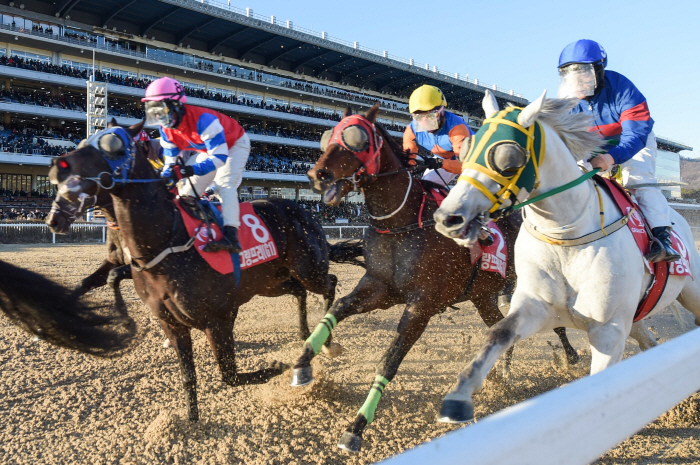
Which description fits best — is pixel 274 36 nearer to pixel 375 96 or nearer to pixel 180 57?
pixel 180 57

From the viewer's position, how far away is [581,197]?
2258 mm

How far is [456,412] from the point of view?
1.72 meters

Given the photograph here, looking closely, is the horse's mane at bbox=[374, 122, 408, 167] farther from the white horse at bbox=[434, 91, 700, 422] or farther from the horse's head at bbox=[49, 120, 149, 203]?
the horse's head at bbox=[49, 120, 149, 203]

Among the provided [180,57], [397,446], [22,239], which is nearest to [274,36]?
[180,57]

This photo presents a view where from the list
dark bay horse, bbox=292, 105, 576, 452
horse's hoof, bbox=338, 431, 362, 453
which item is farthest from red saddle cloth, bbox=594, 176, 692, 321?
horse's hoof, bbox=338, 431, 362, 453

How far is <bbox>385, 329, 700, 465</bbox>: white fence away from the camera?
900 mm

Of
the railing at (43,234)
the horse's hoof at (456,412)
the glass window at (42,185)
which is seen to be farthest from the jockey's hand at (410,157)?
the glass window at (42,185)

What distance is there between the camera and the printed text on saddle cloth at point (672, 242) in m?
2.52

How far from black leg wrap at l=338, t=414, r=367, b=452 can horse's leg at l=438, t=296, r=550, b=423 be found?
910 mm

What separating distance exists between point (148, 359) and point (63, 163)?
6.98 ft

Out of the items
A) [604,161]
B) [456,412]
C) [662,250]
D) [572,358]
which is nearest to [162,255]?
[456,412]

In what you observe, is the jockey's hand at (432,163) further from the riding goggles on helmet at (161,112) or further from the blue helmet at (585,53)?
the riding goggles on helmet at (161,112)

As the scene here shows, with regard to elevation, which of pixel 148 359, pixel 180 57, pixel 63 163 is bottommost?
pixel 148 359

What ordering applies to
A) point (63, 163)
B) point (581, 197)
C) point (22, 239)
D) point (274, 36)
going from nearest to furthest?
1. point (581, 197)
2. point (63, 163)
3. point (22, 239)
4. point (274, 36)
